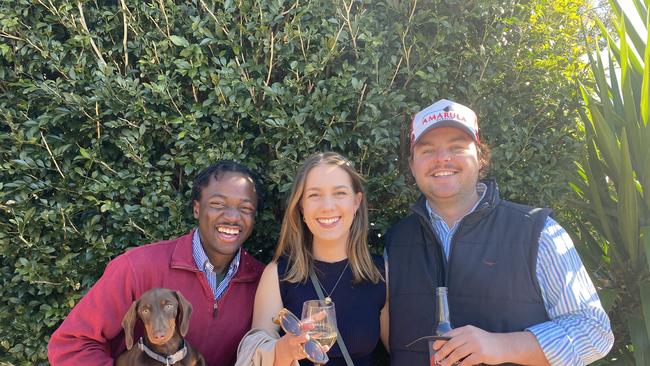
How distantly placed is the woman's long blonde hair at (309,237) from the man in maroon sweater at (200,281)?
0.31m

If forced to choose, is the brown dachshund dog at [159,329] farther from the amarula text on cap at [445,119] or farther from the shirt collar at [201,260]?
the amarula text on cap at [445,119]

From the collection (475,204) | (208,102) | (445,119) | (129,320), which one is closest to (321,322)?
(129,320)

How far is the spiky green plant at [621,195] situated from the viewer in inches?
150

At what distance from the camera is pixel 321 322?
2.68 metres

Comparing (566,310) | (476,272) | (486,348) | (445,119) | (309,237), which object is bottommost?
(486,348)

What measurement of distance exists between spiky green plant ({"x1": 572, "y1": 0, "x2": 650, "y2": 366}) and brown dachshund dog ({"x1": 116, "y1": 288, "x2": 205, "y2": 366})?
271 cm

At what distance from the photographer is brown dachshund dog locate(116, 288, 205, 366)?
295cm

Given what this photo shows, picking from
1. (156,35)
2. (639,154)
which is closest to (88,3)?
(156,35)

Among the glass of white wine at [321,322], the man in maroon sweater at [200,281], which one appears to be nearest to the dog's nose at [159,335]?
the man in maroon sweater at [200,281]

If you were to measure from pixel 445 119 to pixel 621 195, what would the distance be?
1.47 metres

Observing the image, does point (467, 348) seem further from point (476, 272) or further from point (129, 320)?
point (129, 320)

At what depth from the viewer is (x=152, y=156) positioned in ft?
13.5

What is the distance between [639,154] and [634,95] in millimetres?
561

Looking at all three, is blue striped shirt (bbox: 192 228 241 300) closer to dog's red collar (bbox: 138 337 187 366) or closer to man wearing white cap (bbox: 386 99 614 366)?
dog's red collar (bbox: 138 337 187 366)
